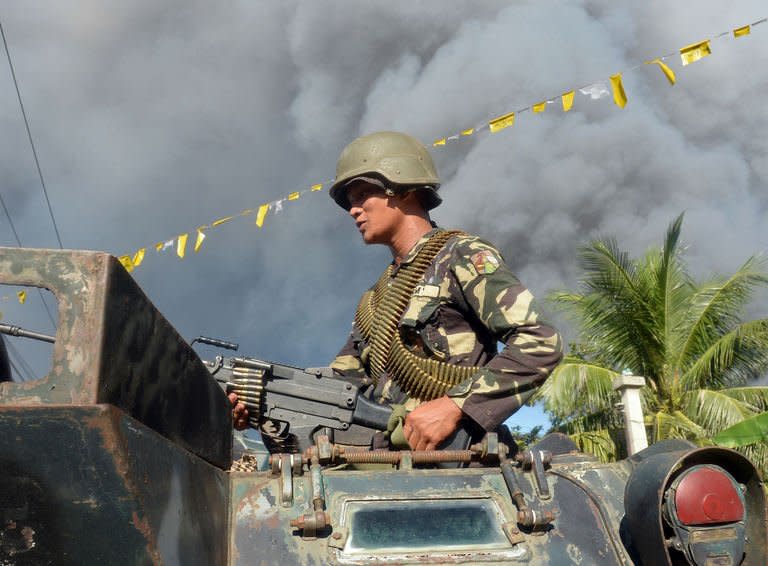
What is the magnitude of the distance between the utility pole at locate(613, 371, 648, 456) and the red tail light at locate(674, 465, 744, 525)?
10436 mm

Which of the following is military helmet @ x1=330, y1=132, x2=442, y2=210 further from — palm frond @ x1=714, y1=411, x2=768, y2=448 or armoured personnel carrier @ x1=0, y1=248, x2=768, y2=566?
palm frond @ x1=714, y1=411, x2=768, y2=448

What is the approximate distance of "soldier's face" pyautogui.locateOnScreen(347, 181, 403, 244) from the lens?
3.76 meters

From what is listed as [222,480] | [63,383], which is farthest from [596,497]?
[63,383]

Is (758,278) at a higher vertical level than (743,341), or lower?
higher

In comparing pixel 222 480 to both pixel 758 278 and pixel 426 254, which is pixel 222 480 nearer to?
pixel 426 254

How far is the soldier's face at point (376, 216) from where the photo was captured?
3.76 metres

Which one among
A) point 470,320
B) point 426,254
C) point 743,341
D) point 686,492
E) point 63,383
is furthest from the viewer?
point 743,341

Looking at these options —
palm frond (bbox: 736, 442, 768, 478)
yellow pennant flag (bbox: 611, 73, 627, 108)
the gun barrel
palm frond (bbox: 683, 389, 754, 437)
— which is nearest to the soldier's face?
the gun barrel

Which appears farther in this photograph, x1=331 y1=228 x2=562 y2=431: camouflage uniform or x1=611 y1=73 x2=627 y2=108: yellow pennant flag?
x1=611 y1=73 x2=627 y2=108: yellow pennant flag

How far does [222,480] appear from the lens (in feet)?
6.86

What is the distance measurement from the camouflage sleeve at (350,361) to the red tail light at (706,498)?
89.3 inches

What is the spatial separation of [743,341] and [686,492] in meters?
16.1

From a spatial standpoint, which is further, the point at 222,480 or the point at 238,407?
the point at 238,407

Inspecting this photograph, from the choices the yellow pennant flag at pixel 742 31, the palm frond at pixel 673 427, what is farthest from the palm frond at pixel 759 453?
the yellow pennant flag at pixel 742 31
